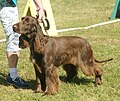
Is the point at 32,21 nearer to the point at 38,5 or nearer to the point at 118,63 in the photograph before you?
the point at 38,5

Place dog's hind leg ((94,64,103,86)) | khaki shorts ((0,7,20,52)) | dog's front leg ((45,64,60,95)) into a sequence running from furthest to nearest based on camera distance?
dog's hind leg ((94,64,103,86)) → khaki shorts ((0,7,20,52)) → dog's front leg ((45,64,60,95))

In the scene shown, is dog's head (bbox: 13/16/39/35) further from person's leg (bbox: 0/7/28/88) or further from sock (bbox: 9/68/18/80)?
sock (bbox: 9/68/18/80)

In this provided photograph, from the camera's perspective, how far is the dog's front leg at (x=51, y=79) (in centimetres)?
522

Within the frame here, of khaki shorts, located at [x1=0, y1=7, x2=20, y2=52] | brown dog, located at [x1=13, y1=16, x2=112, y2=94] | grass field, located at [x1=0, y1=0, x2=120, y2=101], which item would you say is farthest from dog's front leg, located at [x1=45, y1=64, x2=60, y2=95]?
khaki shorts, located at [x1=0, y1=7, x2=20, y2=52]

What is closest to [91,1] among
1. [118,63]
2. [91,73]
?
[118,63]

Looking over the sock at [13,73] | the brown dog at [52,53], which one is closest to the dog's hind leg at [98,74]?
the brown dog at [52,53]

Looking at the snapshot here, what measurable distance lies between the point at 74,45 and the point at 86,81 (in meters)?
0.85

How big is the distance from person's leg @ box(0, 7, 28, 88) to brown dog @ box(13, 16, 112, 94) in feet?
1.81

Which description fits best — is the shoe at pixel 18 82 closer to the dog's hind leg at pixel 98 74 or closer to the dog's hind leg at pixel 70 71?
the dog's hind leg at pixel 70 71

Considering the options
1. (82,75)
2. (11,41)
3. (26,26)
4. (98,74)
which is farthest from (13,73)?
(98,74)

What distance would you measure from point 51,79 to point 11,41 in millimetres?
942

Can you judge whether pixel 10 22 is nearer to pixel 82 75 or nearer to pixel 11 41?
pixel 11 41

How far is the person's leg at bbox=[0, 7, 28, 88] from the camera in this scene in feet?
18.2

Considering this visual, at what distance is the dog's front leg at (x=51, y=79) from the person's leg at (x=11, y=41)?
2.21 feet
